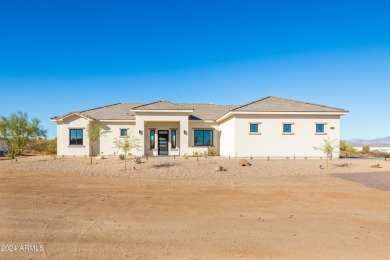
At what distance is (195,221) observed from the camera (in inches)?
291

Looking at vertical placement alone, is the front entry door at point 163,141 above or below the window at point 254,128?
below

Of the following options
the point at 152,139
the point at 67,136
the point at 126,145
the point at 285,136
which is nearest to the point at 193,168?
the point at 126,145

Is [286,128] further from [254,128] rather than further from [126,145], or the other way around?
[126,145]

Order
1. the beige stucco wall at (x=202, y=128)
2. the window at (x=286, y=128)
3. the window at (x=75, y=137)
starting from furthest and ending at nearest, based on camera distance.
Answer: the beige stucco wall at (x=202, y=128) → the window at (x=75, y=137) → the window at (x=286, y=128)

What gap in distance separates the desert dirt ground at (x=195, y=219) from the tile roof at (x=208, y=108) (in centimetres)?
1037

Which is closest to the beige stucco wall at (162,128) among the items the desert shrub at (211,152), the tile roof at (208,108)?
the tile roof at (208,108)

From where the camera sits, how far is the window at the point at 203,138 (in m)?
27.0

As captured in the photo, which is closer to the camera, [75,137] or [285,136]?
[285,136]

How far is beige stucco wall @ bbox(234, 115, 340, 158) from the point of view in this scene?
2286 cm

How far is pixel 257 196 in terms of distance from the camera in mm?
10703

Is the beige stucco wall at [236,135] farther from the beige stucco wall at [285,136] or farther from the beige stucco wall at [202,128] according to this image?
the beige stucco wall at [202,128]

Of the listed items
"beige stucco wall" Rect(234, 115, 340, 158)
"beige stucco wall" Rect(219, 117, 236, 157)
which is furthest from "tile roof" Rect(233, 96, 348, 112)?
"beige stucco wall" Rect(219, 117, 236, 157)

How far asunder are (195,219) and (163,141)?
1933 cm

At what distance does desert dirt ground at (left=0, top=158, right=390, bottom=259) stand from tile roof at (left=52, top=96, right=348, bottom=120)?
34.0 ft
